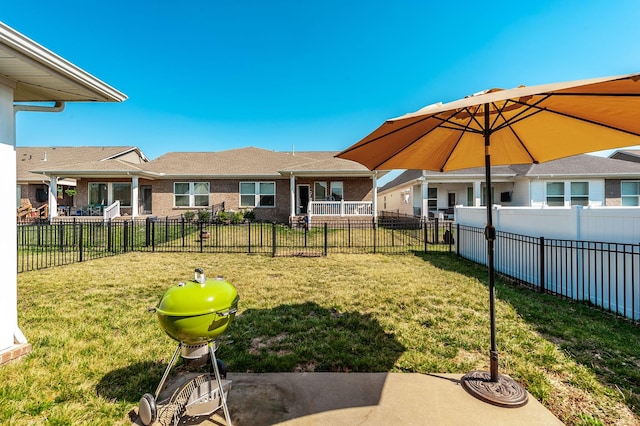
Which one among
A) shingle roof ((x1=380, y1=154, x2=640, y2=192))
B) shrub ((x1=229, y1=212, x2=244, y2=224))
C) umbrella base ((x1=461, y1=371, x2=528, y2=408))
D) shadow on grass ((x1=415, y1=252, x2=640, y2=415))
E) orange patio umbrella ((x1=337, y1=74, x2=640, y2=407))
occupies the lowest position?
shadow on grass ((x1=415, y1=252, x2=640, y2=415))

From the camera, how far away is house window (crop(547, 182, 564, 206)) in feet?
64.8

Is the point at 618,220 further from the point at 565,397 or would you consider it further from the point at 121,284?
the point at 121,284

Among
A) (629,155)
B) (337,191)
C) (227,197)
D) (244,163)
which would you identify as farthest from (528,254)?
(629,155)

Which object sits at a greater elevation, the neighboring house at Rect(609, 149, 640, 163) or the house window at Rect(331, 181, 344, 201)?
the neighboring house at Rect(609, 149, 640, 163)

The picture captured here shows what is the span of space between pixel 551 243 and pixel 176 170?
21499 millimetres

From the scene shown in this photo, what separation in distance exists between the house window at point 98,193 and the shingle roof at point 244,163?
335 centimetres

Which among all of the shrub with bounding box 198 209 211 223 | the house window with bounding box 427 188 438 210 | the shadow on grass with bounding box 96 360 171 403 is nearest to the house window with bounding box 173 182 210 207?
the shrub with bounding box 198 209 211 223

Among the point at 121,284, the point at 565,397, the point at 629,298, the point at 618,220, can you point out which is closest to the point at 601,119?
the point at 565,397

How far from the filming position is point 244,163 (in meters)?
22.4

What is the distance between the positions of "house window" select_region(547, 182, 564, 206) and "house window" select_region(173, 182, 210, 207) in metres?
23.4

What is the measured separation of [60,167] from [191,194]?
9.05 metres

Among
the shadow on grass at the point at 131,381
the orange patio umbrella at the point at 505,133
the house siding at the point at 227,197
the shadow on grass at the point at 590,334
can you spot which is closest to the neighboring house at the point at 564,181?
the house siding at the point at 227,197

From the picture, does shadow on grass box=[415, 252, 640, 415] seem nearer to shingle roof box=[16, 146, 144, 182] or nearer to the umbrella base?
the umbrella base

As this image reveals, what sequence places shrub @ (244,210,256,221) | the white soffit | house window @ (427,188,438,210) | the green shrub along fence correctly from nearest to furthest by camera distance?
the white soffit < the green shrub along fence < shrub @ (244,210,256,221) < house window @ (427,188,438,210)
